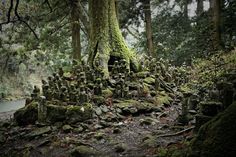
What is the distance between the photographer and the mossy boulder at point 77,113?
28.8 ft

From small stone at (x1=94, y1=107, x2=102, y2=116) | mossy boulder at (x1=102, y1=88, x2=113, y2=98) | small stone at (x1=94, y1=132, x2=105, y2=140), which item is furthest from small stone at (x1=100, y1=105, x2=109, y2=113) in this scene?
small stone at (x1=94, y1=132, x2=105, y2=140)

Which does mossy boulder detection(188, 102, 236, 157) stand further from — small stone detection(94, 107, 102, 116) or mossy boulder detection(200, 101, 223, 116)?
small stone detection(94, 107, 102, 116)

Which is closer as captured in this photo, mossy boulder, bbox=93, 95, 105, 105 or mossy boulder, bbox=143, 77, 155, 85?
mossy boulder, bbox=93, 95, 105, 105

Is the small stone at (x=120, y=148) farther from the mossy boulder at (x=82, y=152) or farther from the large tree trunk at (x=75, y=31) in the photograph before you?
the large tree trunk at (x=75, y=31)

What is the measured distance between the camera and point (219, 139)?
4.09 m

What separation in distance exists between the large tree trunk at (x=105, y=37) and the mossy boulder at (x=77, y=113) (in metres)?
3.59

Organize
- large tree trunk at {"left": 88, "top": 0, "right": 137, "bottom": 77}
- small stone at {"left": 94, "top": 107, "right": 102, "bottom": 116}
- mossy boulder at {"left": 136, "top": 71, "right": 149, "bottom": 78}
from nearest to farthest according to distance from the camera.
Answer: small stone at {"left": 94, "top": 107, "right": 102, "bottom": 116}, mossy boulder at {"left": 136, "top": 71, "right": 149, "bottom": 78}, large tree trunk at {"left": 88, "top": 0, "right": 137, "bottom": 77}

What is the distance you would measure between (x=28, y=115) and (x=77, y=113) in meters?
1.51

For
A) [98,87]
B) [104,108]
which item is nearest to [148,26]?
[98,87]

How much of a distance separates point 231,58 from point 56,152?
5.95 meters

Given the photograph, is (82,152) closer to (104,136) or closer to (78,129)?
(104,136)

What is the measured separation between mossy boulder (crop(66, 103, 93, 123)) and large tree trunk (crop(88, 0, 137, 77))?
11.8 feet

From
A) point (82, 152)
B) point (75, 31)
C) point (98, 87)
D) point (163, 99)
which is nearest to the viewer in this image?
point (82, 152)

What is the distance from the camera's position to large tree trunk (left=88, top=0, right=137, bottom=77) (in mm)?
12555
